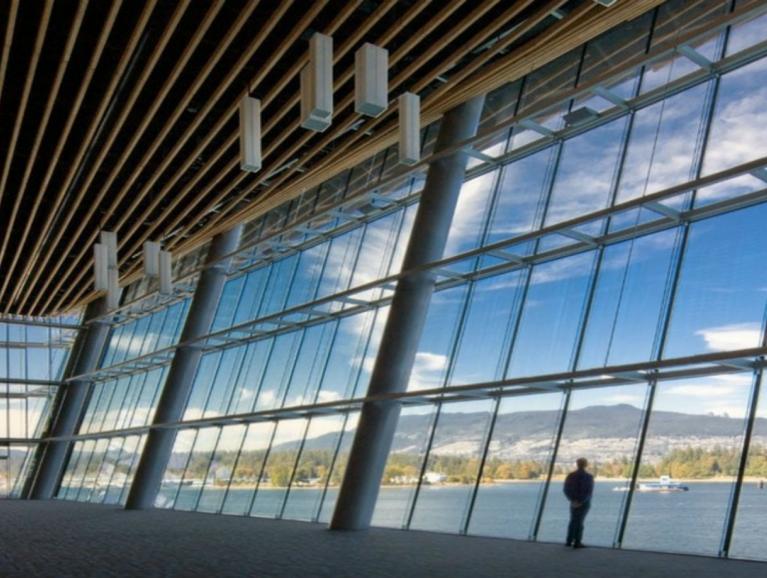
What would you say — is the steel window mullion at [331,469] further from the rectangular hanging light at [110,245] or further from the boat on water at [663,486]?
the boat on water at [663,486]

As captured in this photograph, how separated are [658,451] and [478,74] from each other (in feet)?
20.8

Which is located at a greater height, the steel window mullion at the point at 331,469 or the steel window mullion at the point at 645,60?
the steel window mullion at the point at 645,60

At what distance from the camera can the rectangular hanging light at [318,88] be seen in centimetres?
916

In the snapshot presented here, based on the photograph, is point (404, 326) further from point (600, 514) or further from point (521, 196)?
point (600, 514)

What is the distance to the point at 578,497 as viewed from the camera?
35.4 ft

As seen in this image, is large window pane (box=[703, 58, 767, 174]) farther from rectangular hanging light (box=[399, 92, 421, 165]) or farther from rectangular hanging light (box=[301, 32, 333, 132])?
rectangular hanging light (box=[301, 32, 333, 132])

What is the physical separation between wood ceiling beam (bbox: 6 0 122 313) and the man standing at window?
25.9ft

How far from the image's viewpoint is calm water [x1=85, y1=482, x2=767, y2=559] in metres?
9.44

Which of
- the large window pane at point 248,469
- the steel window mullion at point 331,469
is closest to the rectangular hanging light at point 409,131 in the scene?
the steel window mullion at point 331,469

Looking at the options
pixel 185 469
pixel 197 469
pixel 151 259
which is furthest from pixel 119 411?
pixel 151 259

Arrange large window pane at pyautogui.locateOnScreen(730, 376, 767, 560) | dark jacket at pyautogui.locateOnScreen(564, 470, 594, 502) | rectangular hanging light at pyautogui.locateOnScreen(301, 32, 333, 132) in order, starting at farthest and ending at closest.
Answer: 1. dark jacket at pyautogui.locateOnScreen(564, 470, 594, 502)
2. large window pane at pyautogui.locateOnScreen(730, 376, 767, 560)
3. rectangular hanging light at pyautogui.locateOnScreen(301, 32, 333, 132)

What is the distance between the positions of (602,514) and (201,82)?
8.21 metres

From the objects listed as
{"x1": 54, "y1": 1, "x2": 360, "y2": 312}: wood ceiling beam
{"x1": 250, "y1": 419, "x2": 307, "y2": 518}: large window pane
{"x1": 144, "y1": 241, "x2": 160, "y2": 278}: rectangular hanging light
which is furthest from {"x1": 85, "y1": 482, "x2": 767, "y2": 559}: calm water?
{"x1": 54, "y1": 1, "x2": 360, "y2": 312}: wood ceiling beam

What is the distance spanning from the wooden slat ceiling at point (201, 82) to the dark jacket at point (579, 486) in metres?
5.73
